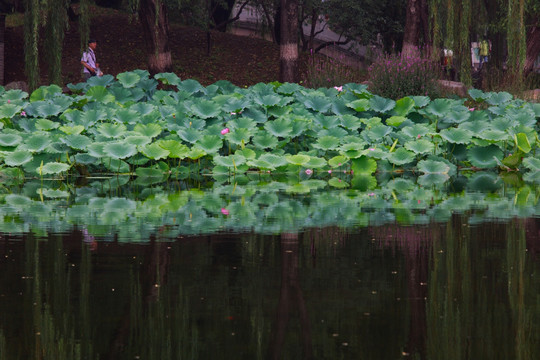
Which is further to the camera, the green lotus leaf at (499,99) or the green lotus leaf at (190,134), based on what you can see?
the green lotus leaf at (499,99)

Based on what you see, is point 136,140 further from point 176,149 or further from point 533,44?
point 533,44

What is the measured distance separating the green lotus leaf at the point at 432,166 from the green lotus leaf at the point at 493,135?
0.75m

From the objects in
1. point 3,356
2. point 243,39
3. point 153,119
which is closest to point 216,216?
point 3,356

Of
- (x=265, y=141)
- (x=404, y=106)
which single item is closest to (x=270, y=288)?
(x=265, y=141)

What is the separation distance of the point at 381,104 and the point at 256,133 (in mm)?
2012

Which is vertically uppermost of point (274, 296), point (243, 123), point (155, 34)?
point (155, 34)

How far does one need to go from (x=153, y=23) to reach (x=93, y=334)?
14.3 m

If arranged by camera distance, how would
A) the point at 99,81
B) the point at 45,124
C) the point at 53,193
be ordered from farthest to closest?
the point at 99,81 < the point at 45,124 < the point at 53,193

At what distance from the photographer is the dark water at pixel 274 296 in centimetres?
384

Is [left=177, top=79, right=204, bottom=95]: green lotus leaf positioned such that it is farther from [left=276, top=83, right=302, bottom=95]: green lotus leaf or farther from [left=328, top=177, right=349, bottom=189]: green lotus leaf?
[left=328, top=177, right=349, bottom=189]: green lotus leaf

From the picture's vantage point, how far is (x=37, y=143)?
36.3 feet

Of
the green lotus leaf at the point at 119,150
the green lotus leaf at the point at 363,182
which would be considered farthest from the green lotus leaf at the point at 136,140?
the green lotus leaf at the point at 363,182

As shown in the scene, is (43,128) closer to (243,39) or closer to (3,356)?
(3,356)

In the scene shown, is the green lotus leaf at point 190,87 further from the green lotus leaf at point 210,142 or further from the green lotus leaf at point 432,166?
the green lotus leaf at point 432,166
